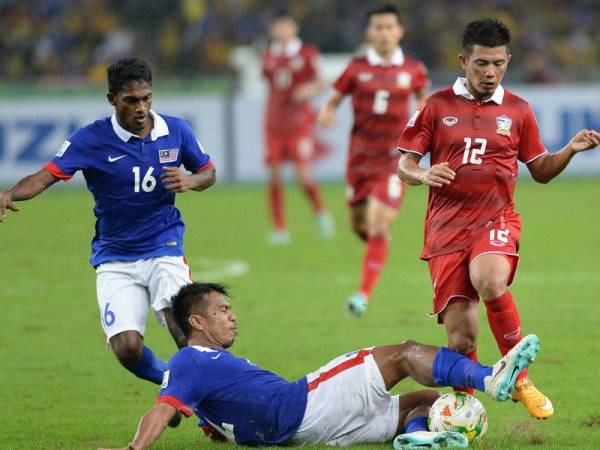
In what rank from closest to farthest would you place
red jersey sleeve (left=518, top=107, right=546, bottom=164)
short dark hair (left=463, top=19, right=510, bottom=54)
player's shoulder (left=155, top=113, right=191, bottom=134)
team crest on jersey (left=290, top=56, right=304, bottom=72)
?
short dark hair (left=463, top=19, right=510, bottom=54)
red jersey sleeve (left=518, top=107, right=546, bottom=164)
player's shoulder (left=155, top=113, right=191, bottom=134)
team crest on jersey (left=290, top=56, right=304, bottom=72)

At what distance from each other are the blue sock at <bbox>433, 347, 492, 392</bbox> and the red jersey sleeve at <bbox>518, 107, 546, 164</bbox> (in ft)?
4.45

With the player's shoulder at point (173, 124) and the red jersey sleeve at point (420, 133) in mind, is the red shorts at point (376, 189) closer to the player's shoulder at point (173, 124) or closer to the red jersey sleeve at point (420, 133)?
the player's shoulder at point (173, 124)

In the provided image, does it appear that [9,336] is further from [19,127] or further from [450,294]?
[19,127]

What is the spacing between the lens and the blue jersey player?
7.33 meters

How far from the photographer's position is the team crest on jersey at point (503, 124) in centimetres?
700

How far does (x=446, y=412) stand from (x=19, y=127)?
17.4 m

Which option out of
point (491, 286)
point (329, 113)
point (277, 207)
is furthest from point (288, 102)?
point (491, 286)

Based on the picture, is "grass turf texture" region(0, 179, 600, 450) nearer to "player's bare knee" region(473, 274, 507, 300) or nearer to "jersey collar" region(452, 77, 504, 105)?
"player's bare knee" region(473, 274, 507, 300)

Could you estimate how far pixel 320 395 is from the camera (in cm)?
633

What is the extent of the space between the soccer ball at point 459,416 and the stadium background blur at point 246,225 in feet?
0.51

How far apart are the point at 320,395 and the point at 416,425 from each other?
19.6 inches

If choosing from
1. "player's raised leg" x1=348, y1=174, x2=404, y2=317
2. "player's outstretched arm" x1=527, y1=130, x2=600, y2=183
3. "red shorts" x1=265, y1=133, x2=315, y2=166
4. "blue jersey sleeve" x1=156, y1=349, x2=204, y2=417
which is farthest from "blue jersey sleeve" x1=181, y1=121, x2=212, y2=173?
"red shorts" x1=265, y1=133, x2=315, y2=166

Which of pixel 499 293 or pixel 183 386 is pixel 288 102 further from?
pixel 183 386

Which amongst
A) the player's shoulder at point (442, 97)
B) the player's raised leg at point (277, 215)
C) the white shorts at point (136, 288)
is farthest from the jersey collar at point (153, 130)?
the player's raised leg at point (277, 215)
